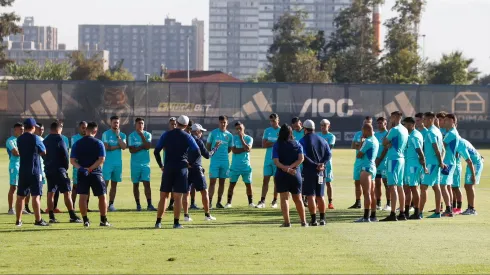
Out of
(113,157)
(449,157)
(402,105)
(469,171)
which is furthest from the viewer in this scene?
(402,105)

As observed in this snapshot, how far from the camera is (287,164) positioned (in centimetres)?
1870

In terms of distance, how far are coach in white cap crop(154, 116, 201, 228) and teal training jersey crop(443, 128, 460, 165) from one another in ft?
18.1

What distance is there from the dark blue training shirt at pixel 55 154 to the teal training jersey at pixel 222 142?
15.1 ft

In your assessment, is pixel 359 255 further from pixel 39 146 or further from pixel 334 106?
pixel 334 106

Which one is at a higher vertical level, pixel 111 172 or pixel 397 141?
pixel 397 141

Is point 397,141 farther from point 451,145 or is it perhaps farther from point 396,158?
point 451,145

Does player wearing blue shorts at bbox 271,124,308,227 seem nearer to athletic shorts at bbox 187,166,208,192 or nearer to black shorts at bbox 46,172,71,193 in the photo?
athletic shorts at bbox 187,166,208,192

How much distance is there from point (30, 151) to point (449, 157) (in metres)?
7.99

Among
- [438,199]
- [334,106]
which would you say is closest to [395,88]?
[334,106]

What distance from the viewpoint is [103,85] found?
6638 cm

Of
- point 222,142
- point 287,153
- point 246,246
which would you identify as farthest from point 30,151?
point 222,142

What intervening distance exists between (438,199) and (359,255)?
22.1ft

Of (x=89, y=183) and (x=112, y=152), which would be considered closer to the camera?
(x=89, y=183)

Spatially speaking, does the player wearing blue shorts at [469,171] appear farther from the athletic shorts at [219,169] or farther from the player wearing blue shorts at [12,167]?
the player wearing blue shorts at [12,167]
